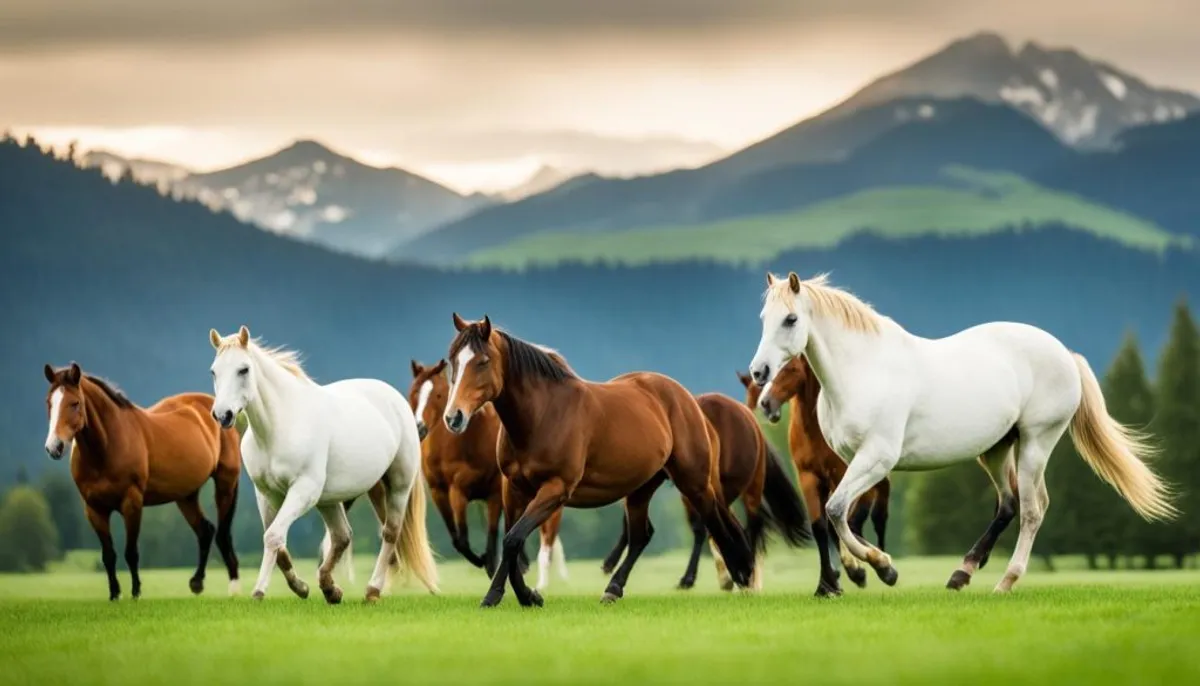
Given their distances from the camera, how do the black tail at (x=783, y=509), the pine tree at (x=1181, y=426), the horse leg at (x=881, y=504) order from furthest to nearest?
the pine tree at (x=1181, y=426), the black tail at (x=783, y=509), the horse leg at (x=881, y=504)

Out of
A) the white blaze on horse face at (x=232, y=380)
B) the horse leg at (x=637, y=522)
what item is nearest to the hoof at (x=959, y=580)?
the horse leg at (x=637, y=522)

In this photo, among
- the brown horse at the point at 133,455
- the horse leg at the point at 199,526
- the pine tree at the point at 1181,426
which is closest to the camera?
the brown horse at the point at 133,455

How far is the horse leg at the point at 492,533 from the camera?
19078mm

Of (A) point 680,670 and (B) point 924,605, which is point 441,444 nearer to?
(B) point 924,605

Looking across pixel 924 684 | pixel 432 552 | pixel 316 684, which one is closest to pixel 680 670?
pixel 924 684

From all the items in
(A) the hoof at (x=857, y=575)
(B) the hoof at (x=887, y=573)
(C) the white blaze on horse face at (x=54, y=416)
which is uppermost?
(C) the white blaze on horse face at (x=54, y=416)

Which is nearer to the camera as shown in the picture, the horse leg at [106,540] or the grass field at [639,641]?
the grass field at [639,641]

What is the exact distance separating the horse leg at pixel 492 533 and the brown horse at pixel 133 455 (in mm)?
2936

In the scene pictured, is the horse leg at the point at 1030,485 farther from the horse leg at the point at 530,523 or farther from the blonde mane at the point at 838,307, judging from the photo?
the horse leg at the point at 530,523

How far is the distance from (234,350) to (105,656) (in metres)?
3.79

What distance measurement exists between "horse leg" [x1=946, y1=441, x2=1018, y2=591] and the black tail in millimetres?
3266

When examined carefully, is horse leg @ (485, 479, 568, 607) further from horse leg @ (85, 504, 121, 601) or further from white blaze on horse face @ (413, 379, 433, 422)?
horse leg @ (85, 504, 121, 601)

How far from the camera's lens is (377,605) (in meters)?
15.3

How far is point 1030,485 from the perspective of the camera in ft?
50.2
